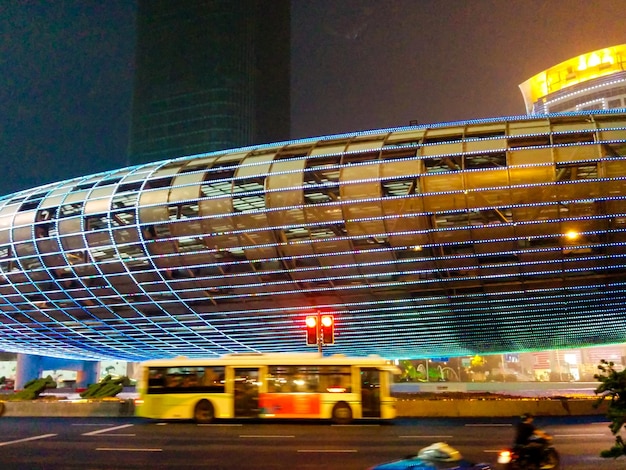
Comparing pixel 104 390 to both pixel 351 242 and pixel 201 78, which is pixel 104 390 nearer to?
pixel 351 242

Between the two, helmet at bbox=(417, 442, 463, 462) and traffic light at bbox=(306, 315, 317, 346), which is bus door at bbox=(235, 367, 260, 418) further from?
helmet at bbox=(417, 442, 463, 462)

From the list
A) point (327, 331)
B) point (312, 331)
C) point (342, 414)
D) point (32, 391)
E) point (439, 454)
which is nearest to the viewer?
point (439, 454)

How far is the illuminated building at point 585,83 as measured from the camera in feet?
375

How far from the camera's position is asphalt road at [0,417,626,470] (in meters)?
13.9

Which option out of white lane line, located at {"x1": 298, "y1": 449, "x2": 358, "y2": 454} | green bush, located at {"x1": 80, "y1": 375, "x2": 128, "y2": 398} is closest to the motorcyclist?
white lane line, located at {"x1": 298, "y1": 449, "x2": 358, "y2": 454}

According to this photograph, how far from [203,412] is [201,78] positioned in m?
157

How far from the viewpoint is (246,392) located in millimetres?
24500

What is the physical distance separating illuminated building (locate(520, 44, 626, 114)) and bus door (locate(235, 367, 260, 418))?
4365 inches

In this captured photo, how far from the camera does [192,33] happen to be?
179625 millimetres

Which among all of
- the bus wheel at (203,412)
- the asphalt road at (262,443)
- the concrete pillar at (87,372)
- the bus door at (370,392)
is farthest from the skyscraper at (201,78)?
the asphalt road at (262,443)

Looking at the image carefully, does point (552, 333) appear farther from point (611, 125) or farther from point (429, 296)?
point (611, 125)

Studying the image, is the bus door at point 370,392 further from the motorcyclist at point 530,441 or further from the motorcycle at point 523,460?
the motorcycle at point 523,460

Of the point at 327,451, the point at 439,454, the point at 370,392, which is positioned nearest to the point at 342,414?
the point at 370,392

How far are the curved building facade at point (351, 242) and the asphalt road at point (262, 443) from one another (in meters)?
10.4
